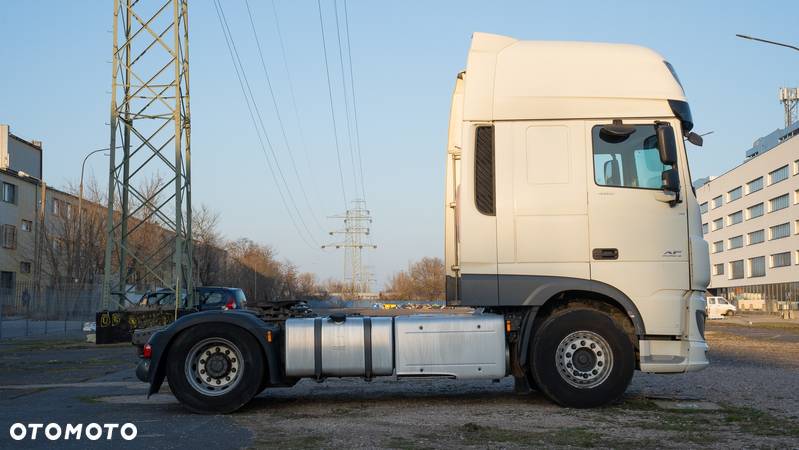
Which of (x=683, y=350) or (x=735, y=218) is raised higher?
(x=735, y=218)

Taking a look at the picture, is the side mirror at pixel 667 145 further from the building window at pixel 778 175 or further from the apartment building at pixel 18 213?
the building window at pixel 778 175

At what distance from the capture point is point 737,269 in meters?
87.5

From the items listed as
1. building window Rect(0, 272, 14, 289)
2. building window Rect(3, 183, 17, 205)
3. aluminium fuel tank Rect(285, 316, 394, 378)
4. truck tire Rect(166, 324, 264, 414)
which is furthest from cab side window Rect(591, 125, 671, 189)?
building window Rect(3, 183, 17, 205)

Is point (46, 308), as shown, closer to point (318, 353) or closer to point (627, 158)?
point (318, 353)

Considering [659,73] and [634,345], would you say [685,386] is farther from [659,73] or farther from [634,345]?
[659,73]

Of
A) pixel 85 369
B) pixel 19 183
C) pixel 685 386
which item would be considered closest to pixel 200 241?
pixel 19 183

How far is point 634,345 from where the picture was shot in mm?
9023

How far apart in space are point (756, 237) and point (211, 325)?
80.6 metres

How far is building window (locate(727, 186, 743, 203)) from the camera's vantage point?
279ft

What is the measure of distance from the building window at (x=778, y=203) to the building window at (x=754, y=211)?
263 centimetres

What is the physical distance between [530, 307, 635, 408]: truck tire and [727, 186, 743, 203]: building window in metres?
82.1

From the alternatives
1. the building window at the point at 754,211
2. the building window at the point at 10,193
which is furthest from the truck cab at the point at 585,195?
the building window at the point at 754,211

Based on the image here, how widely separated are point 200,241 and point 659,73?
2053 inches

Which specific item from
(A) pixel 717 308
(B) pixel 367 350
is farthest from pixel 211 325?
(A) pixel 717 308
